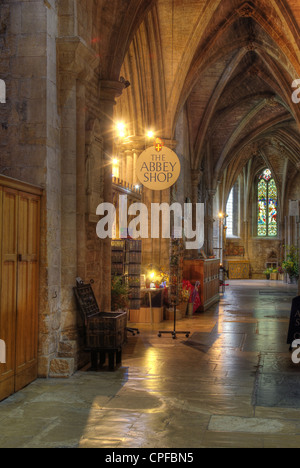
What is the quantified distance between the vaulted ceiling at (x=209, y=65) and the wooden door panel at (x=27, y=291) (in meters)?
6.41

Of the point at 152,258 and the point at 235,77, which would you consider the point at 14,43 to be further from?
the point at 235,77

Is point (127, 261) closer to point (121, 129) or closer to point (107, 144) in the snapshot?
point (107, 144)

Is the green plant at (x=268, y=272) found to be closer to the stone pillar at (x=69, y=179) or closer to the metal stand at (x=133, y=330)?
the metal stand at (x=133, y=330)

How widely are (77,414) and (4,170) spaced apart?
3089 millimetres

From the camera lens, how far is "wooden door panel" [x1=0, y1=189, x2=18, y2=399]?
574cm

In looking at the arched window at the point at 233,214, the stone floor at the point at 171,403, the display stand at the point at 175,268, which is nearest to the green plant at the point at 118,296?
the stone floor at the point at 171,403

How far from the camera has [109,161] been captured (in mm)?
9086

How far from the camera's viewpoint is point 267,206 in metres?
35.6

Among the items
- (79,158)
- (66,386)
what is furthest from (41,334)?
(79,158)

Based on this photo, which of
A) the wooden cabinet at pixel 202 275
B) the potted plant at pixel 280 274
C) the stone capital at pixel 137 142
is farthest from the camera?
the potted plant at pixel 280 274

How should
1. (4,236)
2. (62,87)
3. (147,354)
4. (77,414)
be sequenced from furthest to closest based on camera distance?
(147,354), (62,87), (4,236), (77,414)

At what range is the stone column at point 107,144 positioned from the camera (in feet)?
29.1

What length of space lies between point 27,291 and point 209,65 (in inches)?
470

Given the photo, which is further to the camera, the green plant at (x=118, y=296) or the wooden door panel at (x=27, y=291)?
the green plant at (x=118, y=296)
